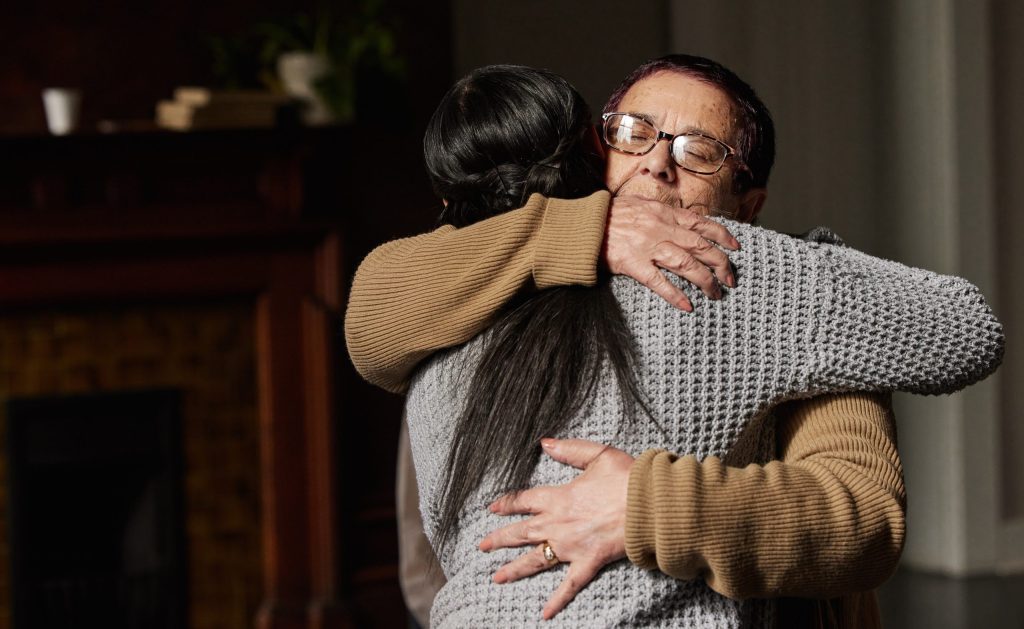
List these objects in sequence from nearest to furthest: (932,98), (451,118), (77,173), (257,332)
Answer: (451,118)
(77,173)
(257,332)
(932,98)

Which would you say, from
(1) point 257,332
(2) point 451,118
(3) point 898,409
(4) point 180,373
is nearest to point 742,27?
(3) point 898,409

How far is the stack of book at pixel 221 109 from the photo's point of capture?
10.8 feet

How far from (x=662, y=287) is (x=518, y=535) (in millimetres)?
270

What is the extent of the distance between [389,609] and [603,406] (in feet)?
9.24

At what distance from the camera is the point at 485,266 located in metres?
1.09

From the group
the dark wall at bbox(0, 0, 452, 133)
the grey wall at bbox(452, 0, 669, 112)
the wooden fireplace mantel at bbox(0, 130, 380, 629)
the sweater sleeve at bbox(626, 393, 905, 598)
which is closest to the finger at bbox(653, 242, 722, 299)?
the sweater sleeve at bbox(626, 393, 905, 598)

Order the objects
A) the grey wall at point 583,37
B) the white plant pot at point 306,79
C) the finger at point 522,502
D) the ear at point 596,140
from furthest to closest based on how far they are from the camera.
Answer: the grey wall at point 583,37 < the white plant pot at point 306,79 < the ear at point 596,140 < the finger at point 522,502

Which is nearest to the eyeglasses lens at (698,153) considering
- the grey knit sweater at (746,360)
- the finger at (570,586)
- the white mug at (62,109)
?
the grey knit sweater at (746,360)

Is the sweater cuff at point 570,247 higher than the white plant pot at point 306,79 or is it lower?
lower

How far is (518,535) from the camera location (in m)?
1.07

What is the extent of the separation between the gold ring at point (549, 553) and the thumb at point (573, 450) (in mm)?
79

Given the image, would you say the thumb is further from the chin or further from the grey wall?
the grey wall

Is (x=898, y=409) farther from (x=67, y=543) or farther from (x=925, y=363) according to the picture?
(x=925, y=363)

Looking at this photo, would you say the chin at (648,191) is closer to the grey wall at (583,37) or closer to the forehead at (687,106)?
the forehead at (687,106)
